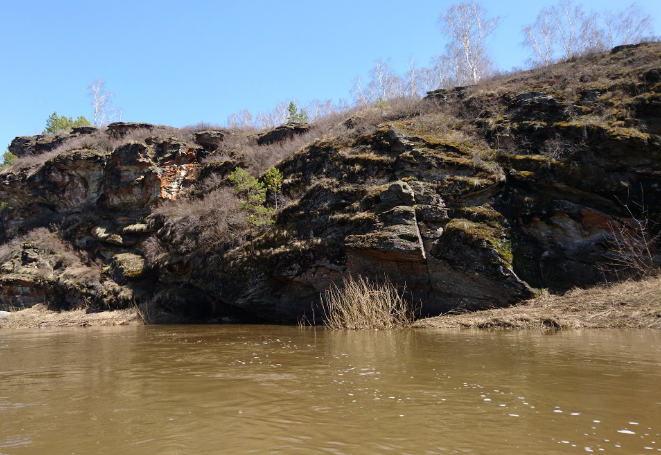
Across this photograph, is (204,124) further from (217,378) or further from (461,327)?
(217,378)

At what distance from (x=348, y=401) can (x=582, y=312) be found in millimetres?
10313

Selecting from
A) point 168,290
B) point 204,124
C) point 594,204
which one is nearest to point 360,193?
point 594,204

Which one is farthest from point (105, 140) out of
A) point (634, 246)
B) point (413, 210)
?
point (634, 246)

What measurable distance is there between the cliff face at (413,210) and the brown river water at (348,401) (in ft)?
23.3

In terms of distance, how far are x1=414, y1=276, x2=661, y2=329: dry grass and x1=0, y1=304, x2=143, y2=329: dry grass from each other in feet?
53.7

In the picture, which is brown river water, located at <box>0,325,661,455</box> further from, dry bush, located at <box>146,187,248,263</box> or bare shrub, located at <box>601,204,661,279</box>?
dry bush, located at <box>146,187,248,263</box>

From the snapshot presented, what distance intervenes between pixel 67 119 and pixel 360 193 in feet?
132

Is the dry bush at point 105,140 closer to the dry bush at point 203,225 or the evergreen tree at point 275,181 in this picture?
the dry bush at point 203,225

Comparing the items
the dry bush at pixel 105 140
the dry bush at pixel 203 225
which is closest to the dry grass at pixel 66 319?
the dry bush at pixel 203 225

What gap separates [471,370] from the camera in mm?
6086

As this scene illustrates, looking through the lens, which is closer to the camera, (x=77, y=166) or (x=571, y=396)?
(x=571, y=396)

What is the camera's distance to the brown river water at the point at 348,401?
3395 millimetres

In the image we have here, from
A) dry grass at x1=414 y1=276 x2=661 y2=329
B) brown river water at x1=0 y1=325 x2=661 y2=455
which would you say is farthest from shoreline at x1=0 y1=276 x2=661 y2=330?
brown river water at x1=0 y1=325 x2=661 y2=455

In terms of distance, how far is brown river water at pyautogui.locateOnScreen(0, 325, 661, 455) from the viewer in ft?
11.1
